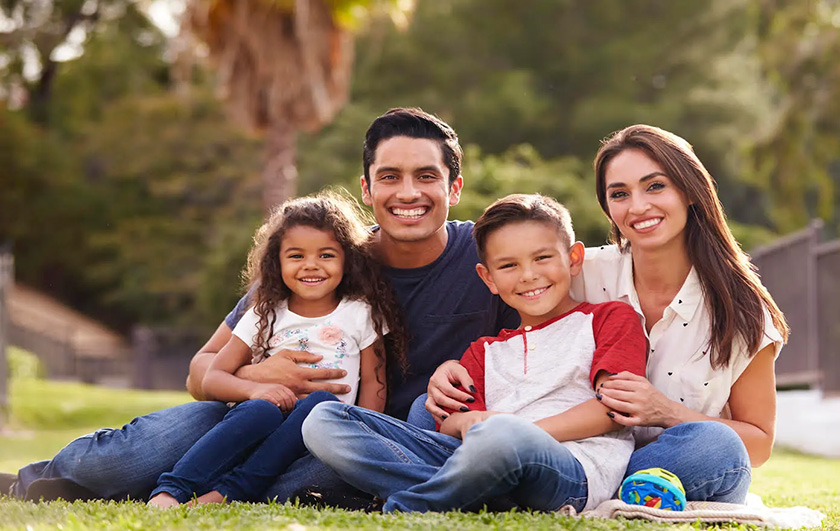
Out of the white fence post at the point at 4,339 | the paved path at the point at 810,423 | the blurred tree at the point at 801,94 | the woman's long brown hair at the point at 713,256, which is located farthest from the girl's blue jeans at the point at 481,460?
the blurred tree at the point at 801,94

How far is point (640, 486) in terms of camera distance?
309cm

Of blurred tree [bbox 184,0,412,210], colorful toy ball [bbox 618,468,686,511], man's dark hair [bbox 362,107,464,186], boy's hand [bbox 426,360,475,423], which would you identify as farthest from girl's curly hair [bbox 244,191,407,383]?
blurred tree [bbox 184,0,412,210]

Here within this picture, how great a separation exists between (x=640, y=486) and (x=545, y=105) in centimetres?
1931

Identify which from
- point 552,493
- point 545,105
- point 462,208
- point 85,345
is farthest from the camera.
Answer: point 85,345

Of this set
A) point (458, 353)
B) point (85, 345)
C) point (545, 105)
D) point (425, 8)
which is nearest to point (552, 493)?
point (458, 353)

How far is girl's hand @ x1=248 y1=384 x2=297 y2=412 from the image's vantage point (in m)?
3.72

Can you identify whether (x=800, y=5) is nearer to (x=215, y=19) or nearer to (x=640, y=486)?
(x=215, y=19)

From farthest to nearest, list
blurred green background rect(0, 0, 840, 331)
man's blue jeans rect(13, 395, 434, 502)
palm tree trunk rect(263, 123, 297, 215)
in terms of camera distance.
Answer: blurred green background rect(0, 0, 840, 331) → palm tree trunk rect(263, 123, 297, 215) → man's blue jeans rect(13, 395, 434, 502)

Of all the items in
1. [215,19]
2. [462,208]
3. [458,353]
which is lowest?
[458,353]

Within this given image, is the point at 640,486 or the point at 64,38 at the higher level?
the point at 64,38

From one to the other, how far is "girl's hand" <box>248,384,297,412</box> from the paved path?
233 inches

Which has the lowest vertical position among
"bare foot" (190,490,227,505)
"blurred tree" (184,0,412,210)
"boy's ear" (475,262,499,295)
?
"bare foot" (190,490,227,505)

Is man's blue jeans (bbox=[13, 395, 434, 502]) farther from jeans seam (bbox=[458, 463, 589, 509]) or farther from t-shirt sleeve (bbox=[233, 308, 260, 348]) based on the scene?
jeans seam (bbox=[458, 463, 589, 509])

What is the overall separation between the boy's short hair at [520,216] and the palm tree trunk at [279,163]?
35.6ft
